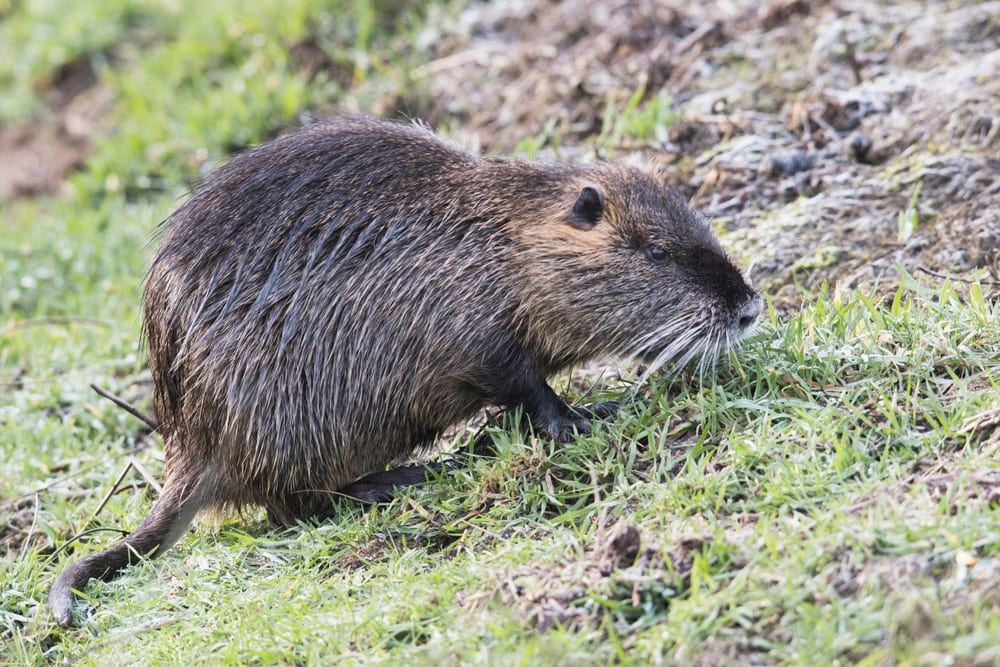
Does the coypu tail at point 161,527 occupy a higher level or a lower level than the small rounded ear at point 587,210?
lower

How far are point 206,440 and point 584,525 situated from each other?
136cm

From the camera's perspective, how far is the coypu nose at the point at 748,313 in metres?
3.57

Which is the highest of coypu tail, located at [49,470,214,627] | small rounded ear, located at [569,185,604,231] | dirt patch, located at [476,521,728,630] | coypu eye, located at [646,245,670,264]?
small rounded ear, located at [569,185,604,231]

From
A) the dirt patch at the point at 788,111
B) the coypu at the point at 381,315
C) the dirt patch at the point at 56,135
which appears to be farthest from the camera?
the dirt patch at the point at 56,135

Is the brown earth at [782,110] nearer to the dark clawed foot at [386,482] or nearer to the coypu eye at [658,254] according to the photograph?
the coypu eye at [658,254]

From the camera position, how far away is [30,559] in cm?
383

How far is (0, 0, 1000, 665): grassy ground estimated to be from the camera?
2.54 m

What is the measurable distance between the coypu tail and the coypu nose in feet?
5.67

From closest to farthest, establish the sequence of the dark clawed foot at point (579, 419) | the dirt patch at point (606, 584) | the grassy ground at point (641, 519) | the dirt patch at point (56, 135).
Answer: the grassy ground at point (641, 519) → the dirt patch at point (606, 584) → the dark clawed foot at point (579, 419) → the dirt patch at point (56, 135)

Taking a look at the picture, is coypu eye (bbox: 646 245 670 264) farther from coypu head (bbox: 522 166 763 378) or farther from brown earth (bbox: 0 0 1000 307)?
brown earth (bbox: 0 0 1000 307)

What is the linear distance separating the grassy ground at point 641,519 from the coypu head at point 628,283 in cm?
14

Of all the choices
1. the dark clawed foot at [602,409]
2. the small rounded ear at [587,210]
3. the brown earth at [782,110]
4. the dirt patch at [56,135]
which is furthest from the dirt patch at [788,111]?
the dirt patch at [56,135]

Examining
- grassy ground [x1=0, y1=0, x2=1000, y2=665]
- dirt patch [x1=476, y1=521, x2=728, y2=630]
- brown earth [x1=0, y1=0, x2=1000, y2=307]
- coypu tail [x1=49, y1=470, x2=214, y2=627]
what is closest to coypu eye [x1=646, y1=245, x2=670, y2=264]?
grassy ground [x1=0, y1=0, x2=1000, y2=665]

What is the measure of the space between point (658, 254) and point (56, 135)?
222 inches
